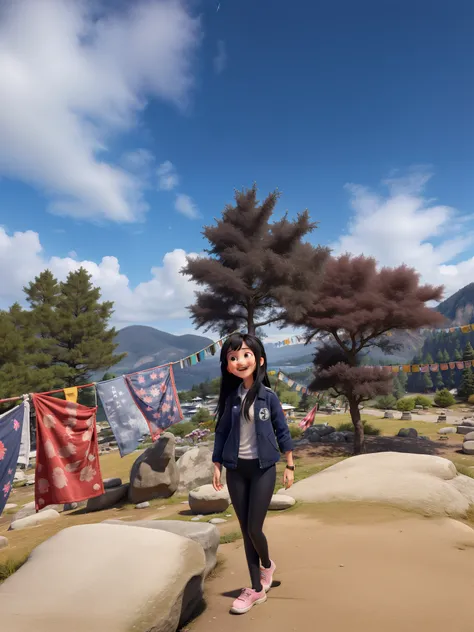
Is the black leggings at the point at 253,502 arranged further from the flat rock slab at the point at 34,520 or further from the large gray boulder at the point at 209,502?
the flat rock slab at the point at 34,520

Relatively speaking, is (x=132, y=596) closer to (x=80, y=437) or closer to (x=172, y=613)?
(x=172, y=613)

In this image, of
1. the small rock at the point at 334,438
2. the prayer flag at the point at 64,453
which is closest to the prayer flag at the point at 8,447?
the prayer flag at the point at 64,453

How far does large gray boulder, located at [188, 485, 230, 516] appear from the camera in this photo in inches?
265

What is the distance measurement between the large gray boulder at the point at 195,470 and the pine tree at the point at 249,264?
5.37m

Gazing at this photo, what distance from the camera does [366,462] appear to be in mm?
7203

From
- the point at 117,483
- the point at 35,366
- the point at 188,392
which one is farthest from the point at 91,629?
the point at 188,392

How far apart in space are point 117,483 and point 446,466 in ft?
28.0

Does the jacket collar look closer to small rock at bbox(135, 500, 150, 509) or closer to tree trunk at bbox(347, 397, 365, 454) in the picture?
small rock at bbox(135, 500, 150, 509)

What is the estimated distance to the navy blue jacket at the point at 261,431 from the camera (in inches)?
121

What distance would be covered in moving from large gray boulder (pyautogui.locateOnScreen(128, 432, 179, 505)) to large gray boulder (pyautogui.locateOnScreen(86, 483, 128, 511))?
0.37 m

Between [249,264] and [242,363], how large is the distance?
1014 cm

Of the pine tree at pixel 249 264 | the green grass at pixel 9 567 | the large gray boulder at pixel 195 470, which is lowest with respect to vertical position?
the large gray boulder at pixel 195 470

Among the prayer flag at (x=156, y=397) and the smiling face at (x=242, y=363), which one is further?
the prayer flag at (x=156, y=397)

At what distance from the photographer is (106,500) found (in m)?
9.21
